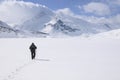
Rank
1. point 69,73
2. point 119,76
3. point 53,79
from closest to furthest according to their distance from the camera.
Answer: point 53,79
point 119,76
point 69,73

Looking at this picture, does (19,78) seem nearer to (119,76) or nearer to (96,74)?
(96,74)

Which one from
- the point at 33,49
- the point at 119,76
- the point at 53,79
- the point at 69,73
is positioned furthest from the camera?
the point at 33,49

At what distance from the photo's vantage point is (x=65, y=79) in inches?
447

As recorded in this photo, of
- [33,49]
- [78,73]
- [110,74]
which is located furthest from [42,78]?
[33,49]

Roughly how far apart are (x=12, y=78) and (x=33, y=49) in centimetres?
896

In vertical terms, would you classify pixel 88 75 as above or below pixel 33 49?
below

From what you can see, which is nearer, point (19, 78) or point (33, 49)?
point (19, 78)

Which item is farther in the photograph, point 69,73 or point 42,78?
point 69,73

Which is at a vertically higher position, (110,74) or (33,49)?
(33,49)

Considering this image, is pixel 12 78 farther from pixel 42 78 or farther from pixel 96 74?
pixel 96 74

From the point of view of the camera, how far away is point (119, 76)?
1207 cm

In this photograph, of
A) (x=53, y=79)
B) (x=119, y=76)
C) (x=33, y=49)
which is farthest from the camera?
(x=33, y=49)

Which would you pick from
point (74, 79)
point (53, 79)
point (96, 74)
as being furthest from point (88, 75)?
point (53, 79)

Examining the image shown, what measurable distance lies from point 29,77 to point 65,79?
6.14ft
